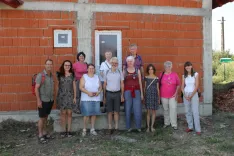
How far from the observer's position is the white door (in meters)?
7.66

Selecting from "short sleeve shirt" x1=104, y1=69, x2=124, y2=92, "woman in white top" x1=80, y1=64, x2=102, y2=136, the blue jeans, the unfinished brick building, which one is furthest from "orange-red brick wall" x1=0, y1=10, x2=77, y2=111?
the blue jeans

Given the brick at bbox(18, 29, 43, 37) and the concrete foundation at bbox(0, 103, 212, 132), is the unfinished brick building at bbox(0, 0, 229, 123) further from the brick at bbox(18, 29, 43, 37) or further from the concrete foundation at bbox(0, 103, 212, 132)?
the concrete foundation at bbox(0, 103, 212, 132)

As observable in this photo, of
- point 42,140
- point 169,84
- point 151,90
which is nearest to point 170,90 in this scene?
point 169,84

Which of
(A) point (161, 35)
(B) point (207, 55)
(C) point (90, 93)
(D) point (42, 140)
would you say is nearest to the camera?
(D) point (42, 140)

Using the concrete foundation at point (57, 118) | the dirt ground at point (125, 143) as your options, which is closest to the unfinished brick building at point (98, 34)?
the concrete foundation at point (57, 118)

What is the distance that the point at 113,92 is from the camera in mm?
6480

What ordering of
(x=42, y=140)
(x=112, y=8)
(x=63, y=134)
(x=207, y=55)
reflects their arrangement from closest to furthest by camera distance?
1. (x=42, y=140)
2. (x=63, y=134)
3. (x=112, y=8)
4. (x=207, y=55)

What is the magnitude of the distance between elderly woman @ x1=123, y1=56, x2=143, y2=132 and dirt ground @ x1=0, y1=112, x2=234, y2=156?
525mm

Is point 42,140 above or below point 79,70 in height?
below

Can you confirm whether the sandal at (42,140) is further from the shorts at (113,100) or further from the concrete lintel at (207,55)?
the concrete lintel at (207,55)

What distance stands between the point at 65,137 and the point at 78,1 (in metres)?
3.51

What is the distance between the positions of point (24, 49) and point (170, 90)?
3813 millimetres

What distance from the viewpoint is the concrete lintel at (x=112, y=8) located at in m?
7.34

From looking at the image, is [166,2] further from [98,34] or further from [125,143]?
[125,143]
